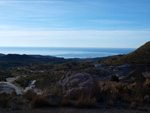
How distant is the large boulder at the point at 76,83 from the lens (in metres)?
9.06

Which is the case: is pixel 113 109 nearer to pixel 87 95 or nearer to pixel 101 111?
pixel 101 111

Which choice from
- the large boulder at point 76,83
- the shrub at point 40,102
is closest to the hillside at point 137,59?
the large boulder at point 76,83

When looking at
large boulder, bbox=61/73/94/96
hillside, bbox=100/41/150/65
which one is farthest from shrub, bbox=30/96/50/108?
hillside, bbox=100/41/150/65

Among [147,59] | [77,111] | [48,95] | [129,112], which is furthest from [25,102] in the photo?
[147,59]

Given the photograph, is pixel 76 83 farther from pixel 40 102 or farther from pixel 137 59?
pixel 137 59

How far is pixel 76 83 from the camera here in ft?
30.8

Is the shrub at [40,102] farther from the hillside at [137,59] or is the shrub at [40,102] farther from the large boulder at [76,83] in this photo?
the hillside at [137,59]

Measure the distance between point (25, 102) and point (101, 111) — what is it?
354 centimetres

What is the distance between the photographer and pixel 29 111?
754 centimetres

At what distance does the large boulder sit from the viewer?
9062mm

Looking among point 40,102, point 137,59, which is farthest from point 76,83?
point 137,59

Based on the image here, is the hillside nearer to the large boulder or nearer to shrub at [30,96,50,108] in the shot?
the large boulder

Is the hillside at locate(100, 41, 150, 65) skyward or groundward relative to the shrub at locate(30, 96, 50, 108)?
skyward

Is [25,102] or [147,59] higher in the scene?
[147,59]
